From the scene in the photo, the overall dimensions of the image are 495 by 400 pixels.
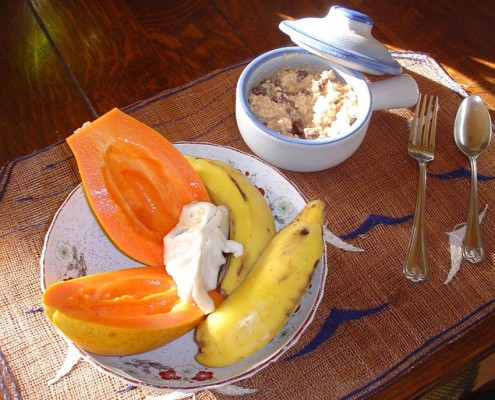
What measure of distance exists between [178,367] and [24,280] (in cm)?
24

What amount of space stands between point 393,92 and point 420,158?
103 millimetres

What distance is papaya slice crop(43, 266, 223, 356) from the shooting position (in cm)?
49

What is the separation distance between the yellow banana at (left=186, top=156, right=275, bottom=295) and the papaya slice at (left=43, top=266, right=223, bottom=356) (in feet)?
0.12

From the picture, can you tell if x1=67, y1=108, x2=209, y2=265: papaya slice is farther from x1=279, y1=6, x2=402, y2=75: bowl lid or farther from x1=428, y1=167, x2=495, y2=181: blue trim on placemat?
x1=428, y1=167, x2=495, y2=181: blue trim on placemat

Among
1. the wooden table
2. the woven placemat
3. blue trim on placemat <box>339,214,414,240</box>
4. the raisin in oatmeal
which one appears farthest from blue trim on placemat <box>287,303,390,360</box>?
the wooden table

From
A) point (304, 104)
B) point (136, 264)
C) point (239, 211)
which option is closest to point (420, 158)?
point (304, 104)

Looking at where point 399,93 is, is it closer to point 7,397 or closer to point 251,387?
point 251,387

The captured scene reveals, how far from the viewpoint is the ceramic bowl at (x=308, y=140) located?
68 centimetres

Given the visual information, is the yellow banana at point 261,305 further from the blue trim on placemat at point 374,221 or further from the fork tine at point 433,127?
the fork tine at point 433,127

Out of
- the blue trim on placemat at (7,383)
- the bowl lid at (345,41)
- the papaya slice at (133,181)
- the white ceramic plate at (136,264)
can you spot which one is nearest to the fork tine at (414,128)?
the bowl lid at (345,41)

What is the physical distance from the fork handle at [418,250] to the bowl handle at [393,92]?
134 millimetres

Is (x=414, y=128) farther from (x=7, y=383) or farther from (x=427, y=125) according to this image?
(x=7, y=383)

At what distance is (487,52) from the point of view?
3.06 ft

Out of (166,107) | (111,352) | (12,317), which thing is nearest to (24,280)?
(12,317)
